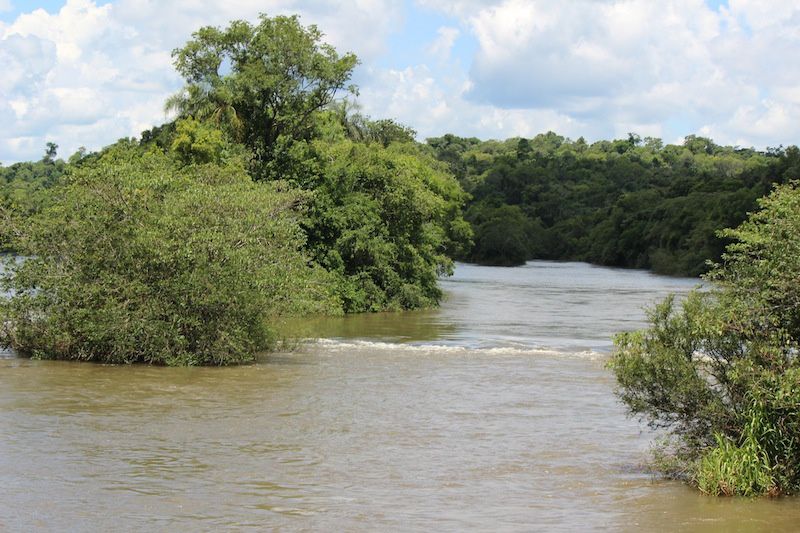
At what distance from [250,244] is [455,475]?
1069 cm

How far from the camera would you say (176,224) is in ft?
71.9

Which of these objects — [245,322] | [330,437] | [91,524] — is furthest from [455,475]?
[245,322]

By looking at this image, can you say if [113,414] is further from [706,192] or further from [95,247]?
[706,192]

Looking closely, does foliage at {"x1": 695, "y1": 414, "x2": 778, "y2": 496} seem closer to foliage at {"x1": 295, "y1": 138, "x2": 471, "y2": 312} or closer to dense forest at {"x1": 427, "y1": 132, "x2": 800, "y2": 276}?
foliage at {"x1": 295, "y1": 138, "x2": 471, "y2": 312}

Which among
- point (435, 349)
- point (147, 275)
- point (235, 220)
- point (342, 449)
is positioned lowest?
point (342, 449)

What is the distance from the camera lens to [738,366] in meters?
11.5

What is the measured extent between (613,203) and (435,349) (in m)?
113

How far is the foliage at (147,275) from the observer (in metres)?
21.6

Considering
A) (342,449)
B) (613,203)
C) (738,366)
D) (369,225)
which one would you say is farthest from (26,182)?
(738,366)

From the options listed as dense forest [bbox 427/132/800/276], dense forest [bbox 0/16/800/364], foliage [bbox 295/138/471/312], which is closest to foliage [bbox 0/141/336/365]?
dense forest [bbox 0/16/800/364]

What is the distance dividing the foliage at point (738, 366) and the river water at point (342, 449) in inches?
20.4

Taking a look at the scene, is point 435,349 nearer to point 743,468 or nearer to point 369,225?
point 369,225

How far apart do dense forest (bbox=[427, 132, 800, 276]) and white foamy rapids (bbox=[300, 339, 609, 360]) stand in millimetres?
30040

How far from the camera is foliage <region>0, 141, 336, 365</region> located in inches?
850
